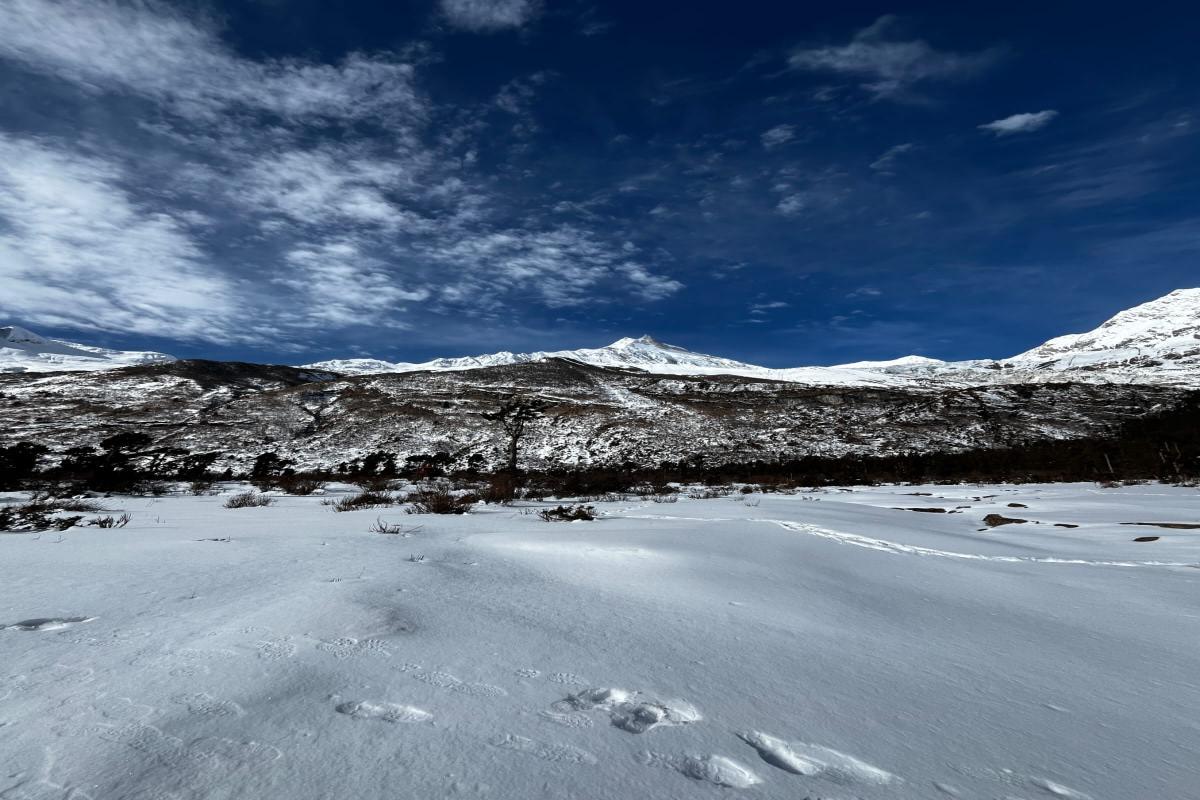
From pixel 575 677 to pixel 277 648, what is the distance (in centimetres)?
128

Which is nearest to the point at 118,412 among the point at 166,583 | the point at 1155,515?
the point at 166,583

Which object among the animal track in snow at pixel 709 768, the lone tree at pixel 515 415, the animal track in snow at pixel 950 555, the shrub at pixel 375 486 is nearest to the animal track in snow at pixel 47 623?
the animal track in snow at pixel 709 768

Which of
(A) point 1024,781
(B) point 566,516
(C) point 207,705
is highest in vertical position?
(B) point 566,516

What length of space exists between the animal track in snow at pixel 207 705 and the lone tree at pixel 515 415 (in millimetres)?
28669

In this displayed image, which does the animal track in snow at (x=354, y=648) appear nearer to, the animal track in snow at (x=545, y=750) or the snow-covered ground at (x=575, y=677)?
the snow-covered ground at (x=575, y=677)

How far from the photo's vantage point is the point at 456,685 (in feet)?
6.81

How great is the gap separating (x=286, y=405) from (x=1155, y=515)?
149 ft

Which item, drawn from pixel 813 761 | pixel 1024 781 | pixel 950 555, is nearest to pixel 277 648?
pixel 813 761

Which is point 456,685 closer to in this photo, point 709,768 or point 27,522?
point 709,768

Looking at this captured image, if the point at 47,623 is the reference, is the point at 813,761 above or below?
below

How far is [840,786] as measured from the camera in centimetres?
157

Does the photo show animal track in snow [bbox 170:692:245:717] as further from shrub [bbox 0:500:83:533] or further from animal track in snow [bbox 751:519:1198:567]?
shrub [bbox 0:500:83:533]

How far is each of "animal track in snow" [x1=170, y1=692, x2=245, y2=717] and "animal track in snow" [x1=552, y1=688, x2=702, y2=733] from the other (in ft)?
3.44

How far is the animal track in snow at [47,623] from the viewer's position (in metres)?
2.54
